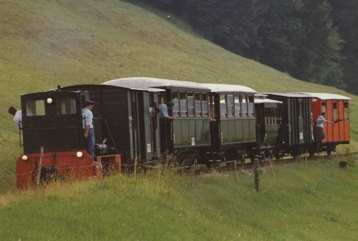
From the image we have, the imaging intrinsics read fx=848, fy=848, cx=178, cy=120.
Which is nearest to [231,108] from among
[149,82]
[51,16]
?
[149,82]

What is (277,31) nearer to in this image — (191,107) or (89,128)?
(191,107)

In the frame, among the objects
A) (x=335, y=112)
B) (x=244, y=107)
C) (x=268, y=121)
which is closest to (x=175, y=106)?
(x=244, y=107)

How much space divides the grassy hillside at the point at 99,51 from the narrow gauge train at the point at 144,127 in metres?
10.1

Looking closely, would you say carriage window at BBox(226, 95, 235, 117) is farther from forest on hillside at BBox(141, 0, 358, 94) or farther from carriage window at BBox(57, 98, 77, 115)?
forest on hillside at BBox(141, 0, 358, 94)

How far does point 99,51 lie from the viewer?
69125 mm

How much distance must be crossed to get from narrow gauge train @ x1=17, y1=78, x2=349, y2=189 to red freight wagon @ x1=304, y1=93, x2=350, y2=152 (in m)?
3.85

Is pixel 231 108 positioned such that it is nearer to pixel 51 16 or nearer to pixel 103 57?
pixel 103 57

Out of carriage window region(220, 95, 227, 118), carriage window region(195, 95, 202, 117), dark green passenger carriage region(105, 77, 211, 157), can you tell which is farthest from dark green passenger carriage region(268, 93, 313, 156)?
carriage window region(195, 95, 202, 117)

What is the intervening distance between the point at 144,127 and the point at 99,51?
Answer: 1755 inches

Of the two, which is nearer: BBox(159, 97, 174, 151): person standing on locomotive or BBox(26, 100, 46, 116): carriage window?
BBox(26, 100, 46, 116): carriage window

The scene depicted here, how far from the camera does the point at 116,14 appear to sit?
87562 millimetres

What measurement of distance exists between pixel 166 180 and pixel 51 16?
55455 mm

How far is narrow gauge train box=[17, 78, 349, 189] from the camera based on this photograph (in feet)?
74.1

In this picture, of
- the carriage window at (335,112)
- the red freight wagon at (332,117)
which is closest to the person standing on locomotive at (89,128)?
the red freight wagon at (332,117)
